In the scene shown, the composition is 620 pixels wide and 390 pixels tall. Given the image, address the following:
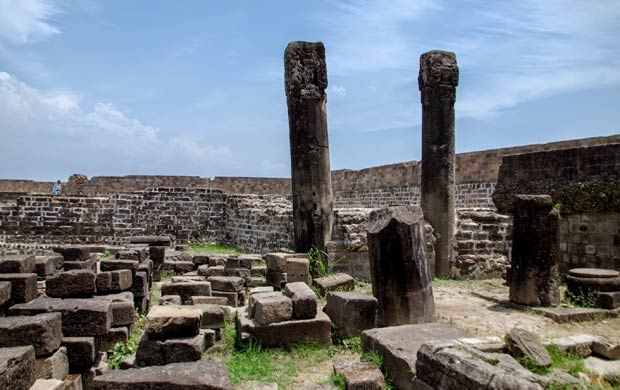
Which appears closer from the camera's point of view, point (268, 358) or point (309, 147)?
point (268, 358)

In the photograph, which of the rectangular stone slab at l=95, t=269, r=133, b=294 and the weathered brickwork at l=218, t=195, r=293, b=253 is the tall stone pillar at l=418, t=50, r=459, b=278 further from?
the rectangular stone slab at l=95, t=269, r=133, b=294

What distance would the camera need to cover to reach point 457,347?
13.3 feet

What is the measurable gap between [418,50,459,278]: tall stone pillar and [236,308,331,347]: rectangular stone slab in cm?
575

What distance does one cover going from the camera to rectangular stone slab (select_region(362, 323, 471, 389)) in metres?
4.58

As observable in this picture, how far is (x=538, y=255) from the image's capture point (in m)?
8.00

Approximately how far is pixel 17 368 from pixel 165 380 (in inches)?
44.6

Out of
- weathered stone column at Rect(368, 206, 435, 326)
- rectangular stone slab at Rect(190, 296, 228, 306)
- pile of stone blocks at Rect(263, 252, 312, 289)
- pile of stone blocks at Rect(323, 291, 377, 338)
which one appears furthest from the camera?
pile of stone blocks at Rect(263, 252, 312, 289)

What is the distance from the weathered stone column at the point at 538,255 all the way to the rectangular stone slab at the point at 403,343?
3.22m

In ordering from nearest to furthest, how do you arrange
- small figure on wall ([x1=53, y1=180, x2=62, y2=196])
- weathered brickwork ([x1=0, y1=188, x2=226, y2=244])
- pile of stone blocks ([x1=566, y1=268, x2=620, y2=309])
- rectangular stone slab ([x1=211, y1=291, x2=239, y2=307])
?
pile of stone blocks ([x1=566, y1=268, x2=620, y2=309]) < rectangular stone slab ([x1=211, y1=291, x2=239, y2=307]) < weathered brickwork ([x1=0, y1=188, x2=226, y2=244]) < small figure on wall ([x1=53, y1=180, x2=62, y2=196])

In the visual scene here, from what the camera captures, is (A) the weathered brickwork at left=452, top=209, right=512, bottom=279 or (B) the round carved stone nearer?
(B) the round carved stone

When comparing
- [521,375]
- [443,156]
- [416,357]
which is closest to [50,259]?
[416,357]

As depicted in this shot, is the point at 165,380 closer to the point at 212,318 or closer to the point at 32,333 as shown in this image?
the point at 32,333

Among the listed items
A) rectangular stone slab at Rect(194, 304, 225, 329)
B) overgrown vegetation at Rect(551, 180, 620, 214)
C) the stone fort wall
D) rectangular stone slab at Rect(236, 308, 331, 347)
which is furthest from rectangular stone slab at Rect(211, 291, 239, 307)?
the stone fort wall

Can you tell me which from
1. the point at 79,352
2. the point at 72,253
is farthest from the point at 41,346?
the point at 72,253
